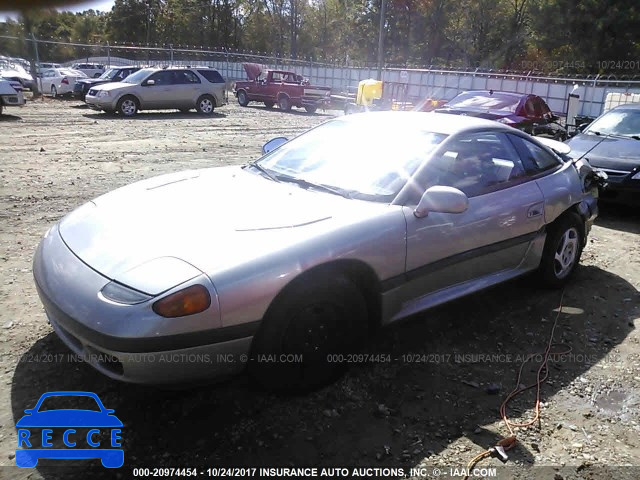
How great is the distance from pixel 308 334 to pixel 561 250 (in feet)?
8.76

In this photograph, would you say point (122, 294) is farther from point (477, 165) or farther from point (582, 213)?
point (582, 213)

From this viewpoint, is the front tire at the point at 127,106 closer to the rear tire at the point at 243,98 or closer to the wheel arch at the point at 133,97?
the wheel arch at the point at 133,97

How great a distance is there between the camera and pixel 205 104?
18.1 m

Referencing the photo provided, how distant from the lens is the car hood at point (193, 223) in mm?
2615

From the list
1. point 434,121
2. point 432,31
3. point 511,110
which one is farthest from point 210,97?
point 432,31

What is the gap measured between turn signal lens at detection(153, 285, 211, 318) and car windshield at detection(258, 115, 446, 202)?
124 cm

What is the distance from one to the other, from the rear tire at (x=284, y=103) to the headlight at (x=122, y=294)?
20226 mm

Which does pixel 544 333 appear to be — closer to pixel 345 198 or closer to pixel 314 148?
pixel 345 198

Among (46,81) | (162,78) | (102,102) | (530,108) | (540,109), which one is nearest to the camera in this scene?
(530,108)

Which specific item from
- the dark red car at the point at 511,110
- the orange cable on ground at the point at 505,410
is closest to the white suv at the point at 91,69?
the dark red car at the point at 511,110

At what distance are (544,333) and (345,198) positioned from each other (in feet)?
5.99

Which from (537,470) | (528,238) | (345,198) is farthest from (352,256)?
(528,238)

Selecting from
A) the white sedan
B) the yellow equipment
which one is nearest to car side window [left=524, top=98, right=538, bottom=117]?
the yellow equipment

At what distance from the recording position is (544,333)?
12.6 ft
